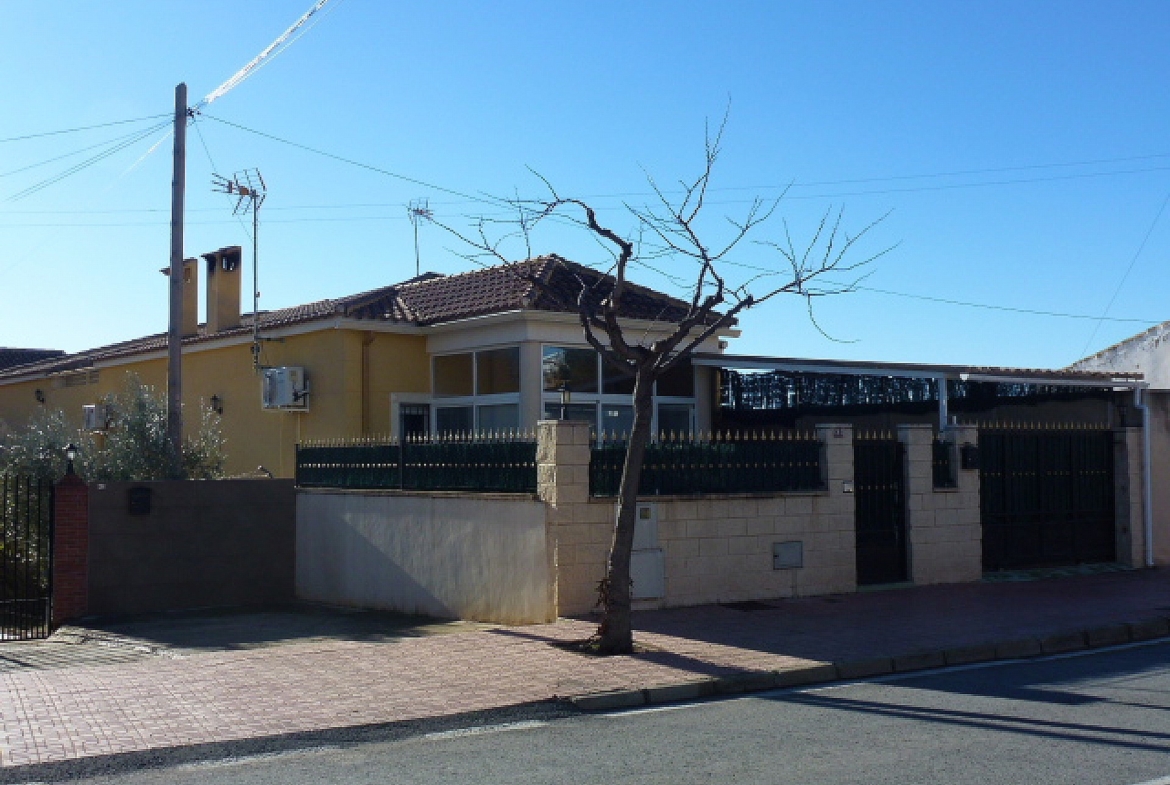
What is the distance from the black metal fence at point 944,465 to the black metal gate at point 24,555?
12.3m

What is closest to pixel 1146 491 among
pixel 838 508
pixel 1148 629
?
pixel 1148 629

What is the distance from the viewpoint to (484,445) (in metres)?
14.3

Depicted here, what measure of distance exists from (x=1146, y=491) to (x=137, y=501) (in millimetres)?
15519

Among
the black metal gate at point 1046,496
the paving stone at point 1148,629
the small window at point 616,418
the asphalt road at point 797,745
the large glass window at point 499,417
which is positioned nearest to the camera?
the asphalt road at point 797,745

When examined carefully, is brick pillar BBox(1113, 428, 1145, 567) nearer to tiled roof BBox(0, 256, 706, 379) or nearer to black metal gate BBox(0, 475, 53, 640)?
tiled roof BBox(0, 256, 706, 379)

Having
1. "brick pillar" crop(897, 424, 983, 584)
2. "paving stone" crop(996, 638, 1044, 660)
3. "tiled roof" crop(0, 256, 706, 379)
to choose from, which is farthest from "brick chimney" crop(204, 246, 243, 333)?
"paving stone" crop(996, 638, 1044, 660)

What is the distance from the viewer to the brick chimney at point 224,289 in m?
24.1

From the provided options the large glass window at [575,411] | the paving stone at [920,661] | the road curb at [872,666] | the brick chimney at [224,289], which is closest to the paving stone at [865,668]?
the road curb at [872,666]

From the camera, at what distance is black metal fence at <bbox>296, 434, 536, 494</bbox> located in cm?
1380

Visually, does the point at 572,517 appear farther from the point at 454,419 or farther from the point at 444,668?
the point at 454,419

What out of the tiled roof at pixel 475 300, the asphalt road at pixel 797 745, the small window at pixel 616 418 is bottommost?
the asphalt road at pixel 797 745

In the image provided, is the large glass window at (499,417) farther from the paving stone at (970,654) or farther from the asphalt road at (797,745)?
the asphalt road at (797,745)

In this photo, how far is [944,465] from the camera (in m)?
16.7

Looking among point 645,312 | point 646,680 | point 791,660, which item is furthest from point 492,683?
point 645,312
